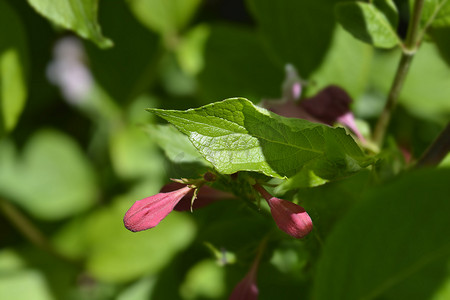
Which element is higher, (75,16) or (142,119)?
(75,16)

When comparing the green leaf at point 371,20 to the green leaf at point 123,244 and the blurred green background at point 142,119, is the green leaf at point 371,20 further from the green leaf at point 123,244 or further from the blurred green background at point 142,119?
the green leaf at point 123,244

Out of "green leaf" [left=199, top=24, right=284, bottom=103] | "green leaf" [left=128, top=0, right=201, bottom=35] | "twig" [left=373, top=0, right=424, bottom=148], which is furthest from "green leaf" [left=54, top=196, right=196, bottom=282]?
"twig" [left=373, top=0, right=424, bottom=148]

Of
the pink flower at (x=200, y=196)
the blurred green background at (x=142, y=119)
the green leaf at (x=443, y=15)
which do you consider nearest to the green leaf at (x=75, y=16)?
the blurred green background at (x=142, y=119)

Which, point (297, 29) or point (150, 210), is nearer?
point (150, 210)

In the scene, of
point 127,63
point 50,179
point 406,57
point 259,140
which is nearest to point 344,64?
point 406,57

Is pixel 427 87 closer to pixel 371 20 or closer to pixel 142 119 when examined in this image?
pixel 371 20

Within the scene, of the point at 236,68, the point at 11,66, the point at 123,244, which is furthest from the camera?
the point at 123,244

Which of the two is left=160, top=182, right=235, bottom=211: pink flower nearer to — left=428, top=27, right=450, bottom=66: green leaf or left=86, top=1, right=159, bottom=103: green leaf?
left=428, top=27, right=450, bottom=66: green leaf

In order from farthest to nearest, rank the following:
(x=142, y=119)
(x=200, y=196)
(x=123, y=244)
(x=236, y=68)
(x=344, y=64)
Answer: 1. (x=142, y=119)
2. (x=123, y=244)
3. (x=236, y=68)
4. (x=344, y=64)
5. (x=200, y=196)
